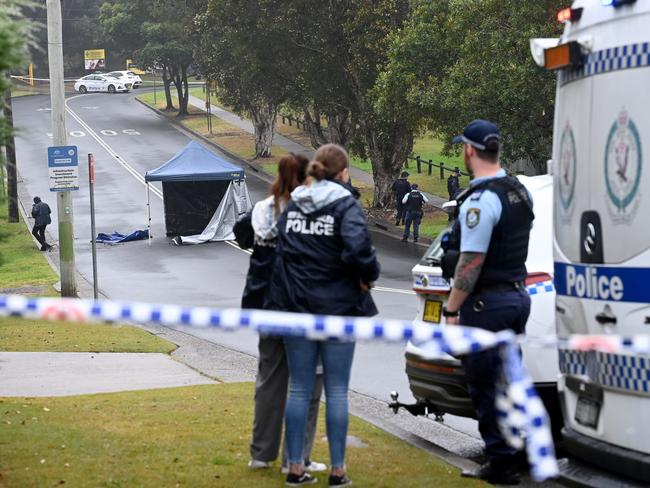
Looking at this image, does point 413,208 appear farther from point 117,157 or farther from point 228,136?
point 228,136

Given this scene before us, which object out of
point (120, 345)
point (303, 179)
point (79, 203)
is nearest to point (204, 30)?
point (79, 203)

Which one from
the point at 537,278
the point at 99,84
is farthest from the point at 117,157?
the point at 537,278

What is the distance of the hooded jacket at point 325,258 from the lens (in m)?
6.00

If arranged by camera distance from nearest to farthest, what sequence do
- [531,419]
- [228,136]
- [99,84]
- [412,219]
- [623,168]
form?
[531,419]
[623,168]
[412,219]
[228,136]
[99,84]

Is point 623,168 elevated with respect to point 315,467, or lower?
elevated

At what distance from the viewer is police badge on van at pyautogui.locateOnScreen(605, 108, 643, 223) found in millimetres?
5574

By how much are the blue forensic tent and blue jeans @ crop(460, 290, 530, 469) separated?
85.3 ft

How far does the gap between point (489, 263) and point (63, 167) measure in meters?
15.4

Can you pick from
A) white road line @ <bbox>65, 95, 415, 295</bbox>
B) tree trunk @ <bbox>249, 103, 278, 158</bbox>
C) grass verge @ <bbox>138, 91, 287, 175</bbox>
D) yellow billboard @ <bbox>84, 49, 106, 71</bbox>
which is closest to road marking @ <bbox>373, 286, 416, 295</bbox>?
white road line @ <bbox>65, 95, 415, 295</bbox>

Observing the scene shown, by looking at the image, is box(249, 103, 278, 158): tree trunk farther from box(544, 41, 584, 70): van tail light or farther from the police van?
the police van

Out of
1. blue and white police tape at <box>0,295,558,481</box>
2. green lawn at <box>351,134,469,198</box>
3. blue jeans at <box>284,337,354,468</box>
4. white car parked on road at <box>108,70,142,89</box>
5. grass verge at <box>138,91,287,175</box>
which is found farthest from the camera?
white car parked on road at <box>108,70,142,89</box>

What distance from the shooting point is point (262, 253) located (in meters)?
6.61

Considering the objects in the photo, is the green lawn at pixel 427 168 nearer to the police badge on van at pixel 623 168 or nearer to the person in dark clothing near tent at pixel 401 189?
the person in dark clothing near tent at pixel 401 189

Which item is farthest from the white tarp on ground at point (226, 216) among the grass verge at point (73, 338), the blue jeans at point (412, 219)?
the grass verge at point (73, 338)
